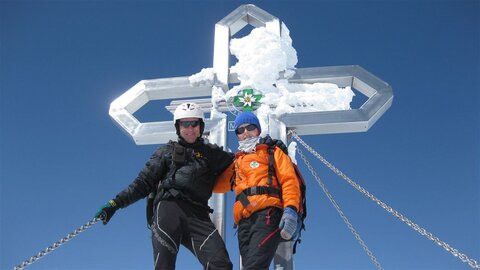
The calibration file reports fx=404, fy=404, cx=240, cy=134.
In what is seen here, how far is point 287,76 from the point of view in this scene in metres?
5.47

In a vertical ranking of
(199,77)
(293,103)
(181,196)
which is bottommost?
(181,196)

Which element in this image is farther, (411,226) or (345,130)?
(345,130)

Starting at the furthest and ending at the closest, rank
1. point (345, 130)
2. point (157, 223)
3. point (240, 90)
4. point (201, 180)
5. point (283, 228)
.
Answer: point (240, 90)
point (345, 130)
point (201, 180)
point (157, 223)
point (283, 228)

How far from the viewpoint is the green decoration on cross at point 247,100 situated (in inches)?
205

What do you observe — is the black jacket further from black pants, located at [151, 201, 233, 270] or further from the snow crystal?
the snow crystal

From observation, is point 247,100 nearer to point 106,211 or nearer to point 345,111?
point 345,111

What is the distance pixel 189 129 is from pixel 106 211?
1.16 metres

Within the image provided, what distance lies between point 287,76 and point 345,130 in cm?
108

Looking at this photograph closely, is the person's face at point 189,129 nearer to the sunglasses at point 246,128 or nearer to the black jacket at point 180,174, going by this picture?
the black jacket at point 180,174

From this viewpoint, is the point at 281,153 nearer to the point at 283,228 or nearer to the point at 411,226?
the point at 283,228

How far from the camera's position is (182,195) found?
12.8 ft

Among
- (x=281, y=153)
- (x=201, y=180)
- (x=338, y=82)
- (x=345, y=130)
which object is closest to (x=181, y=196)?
(x=201, y=180)

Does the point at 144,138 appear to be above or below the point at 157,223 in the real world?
above

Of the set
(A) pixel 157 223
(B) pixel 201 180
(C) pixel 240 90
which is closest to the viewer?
(A) pixel 157 223
